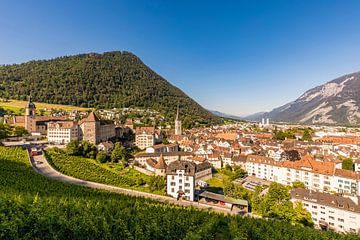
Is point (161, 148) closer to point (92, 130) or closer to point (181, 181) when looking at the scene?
point (92, 130)

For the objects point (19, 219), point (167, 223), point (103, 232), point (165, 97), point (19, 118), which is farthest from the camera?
point (165, 97)

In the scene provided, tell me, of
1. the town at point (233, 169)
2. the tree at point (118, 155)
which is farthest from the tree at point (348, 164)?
the tree at point (118, 155)

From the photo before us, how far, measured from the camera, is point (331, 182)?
4316 centimetres

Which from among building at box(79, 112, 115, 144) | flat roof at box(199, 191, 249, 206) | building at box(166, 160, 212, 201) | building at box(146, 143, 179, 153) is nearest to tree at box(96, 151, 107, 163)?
building at box(146, 143, 179, 153)

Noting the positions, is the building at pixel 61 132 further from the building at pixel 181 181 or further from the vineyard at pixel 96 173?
the building at pixel 181 181

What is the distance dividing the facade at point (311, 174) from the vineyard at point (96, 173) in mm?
28684

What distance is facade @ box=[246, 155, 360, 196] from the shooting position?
136 ft

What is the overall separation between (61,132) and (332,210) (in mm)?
68815

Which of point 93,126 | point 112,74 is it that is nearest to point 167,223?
point 93,126

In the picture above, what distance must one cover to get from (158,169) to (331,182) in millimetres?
36568

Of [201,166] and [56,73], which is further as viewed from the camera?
[56,73]

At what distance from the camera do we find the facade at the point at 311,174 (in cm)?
4156

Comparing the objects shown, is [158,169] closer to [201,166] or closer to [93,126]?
[201,166]

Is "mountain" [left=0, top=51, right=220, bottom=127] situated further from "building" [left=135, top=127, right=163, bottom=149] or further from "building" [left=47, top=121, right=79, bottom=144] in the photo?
"building" [left=47, top=121, right=79, bottom=144]
